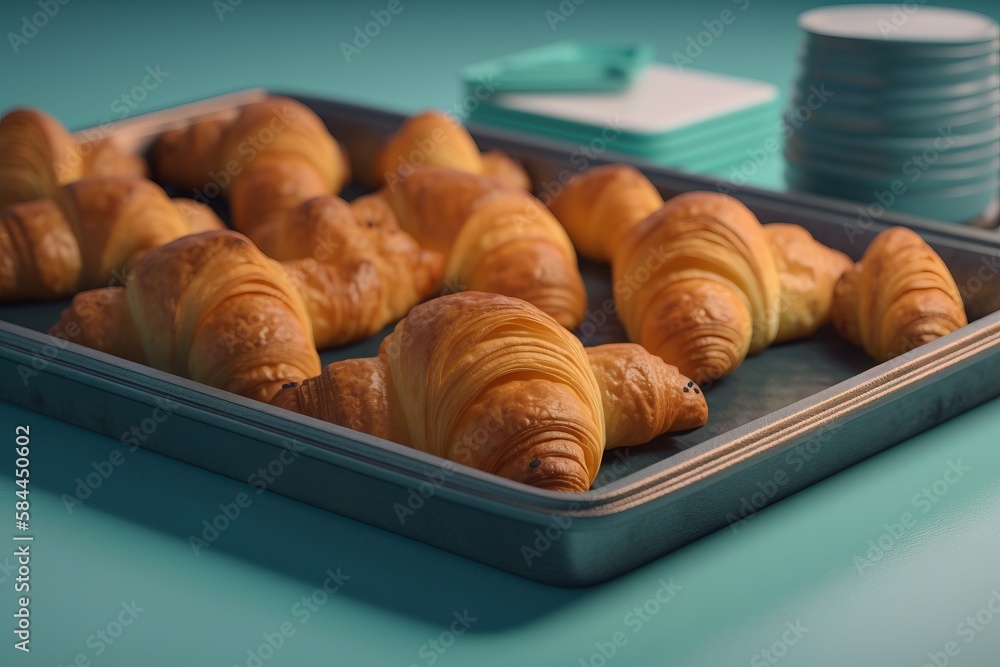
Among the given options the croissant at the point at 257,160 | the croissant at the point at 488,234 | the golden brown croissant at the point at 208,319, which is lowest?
the croissant at the point at 257,160

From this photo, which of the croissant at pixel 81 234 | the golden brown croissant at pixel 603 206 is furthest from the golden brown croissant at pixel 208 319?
the golden brown croissant at pixel 603 206

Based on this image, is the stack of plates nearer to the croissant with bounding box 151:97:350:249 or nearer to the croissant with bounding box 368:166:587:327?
the croissant with bounding box 368:166:587:327

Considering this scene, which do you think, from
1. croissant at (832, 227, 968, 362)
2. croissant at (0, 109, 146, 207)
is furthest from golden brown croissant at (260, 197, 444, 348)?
croissant at (832, 227, 968, 362)

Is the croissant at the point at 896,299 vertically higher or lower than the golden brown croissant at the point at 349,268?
higher

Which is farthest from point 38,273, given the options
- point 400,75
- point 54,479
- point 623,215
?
point 400,75

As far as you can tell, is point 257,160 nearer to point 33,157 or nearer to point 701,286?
point 33,157

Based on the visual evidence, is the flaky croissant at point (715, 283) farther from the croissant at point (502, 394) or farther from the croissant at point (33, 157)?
the croissant at point (33, 157)
